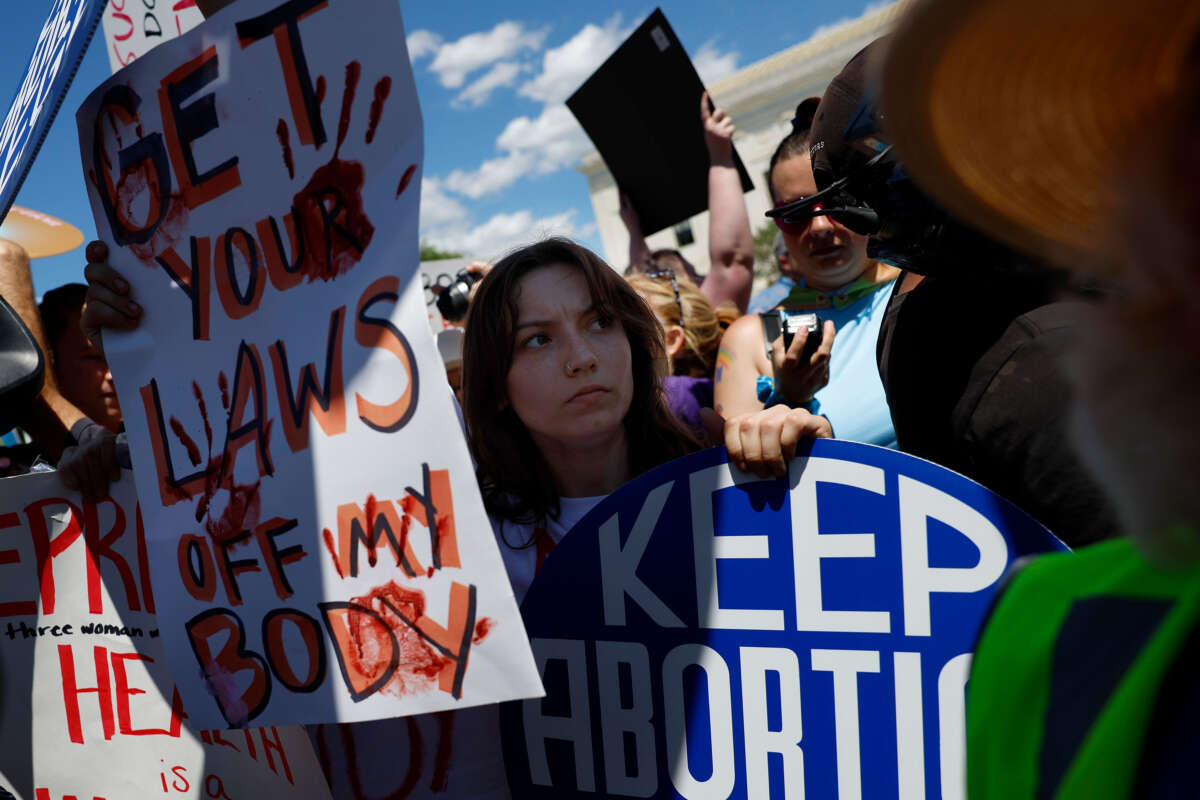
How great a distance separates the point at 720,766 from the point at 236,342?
89 centimetres

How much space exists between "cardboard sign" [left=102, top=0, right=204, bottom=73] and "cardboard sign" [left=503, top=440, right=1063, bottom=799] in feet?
5.22

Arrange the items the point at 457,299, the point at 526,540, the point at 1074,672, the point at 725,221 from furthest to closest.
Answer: the point at 457,299
the point at 725,221
the point at 526,540
the point at 1074,672

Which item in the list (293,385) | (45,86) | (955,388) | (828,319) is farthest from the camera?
(828,319)

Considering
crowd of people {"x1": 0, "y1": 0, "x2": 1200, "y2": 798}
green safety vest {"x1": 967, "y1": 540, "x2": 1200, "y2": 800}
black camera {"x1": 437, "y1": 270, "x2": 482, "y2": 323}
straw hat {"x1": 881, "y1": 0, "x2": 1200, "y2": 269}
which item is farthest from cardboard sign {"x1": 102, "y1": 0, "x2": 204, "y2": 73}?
green safety vest {"x1": 967, "y1": 540, "x2": 1200, "y2": 800}

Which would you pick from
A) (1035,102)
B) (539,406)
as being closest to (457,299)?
(539,406)

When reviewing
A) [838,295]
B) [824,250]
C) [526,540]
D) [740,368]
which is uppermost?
[824,250]

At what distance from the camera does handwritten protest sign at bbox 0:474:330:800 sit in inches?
62.1

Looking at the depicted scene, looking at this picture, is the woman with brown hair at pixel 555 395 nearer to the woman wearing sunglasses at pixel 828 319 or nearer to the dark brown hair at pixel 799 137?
the woman wearing sunglasses at pixel 828 319

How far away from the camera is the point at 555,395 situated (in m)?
1.42

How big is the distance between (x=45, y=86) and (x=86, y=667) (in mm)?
1101

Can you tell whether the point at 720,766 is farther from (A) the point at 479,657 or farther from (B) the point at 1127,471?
(B) the point at 1127,471

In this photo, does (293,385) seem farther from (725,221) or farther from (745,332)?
(725,221)

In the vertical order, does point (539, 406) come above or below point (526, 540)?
above

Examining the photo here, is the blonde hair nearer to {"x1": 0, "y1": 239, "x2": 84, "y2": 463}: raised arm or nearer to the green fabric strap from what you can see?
the green fabric strap
